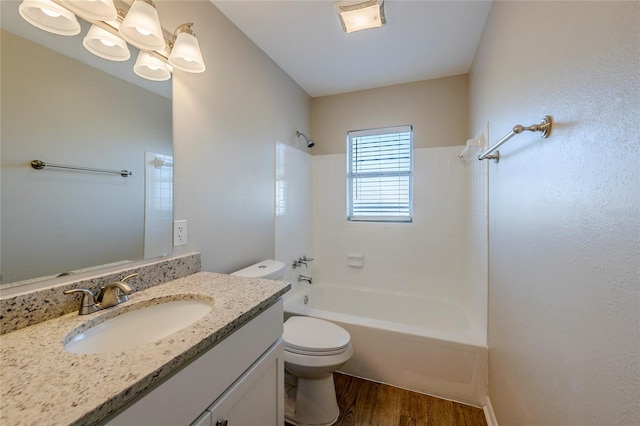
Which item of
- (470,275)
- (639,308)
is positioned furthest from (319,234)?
(639,308)

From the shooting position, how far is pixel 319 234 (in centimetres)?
292

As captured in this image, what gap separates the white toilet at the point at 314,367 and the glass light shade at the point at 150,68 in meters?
1.13

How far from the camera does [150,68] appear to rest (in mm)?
1186

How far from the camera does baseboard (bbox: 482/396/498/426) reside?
4.68 feet

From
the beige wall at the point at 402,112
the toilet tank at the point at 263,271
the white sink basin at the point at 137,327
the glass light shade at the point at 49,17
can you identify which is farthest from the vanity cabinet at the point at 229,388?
the beige wall at the point at 402,112

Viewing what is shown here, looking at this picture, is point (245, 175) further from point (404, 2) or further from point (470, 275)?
point (470, 275)

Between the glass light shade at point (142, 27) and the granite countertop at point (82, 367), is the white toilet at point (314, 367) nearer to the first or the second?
the granite countertop at point (82, 367)

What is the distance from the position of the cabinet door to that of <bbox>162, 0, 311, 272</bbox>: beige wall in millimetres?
744

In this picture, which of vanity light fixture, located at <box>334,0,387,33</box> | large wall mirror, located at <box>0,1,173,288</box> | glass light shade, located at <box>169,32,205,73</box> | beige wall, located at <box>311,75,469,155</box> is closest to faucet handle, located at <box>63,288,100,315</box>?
large wall mirror, located at <box>0,1,173,288</box>

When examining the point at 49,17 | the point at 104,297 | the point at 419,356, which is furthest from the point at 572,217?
the point at 49,17

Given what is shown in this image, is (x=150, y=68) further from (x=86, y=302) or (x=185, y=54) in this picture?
(x=86, y=302)

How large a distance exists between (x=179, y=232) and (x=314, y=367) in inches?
40.0

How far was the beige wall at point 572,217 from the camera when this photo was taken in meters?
0.53

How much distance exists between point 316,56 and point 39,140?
1843 mm
